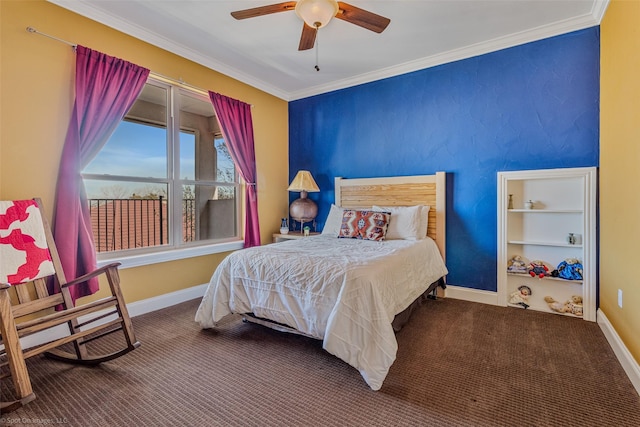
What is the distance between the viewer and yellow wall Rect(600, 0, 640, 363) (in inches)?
73.4

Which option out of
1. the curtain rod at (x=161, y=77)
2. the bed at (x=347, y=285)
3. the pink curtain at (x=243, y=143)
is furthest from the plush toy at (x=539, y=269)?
the curtain rod at (x=161, y=77)

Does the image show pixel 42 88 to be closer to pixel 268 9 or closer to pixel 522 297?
pixel 268 9

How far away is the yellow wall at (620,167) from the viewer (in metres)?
1.87

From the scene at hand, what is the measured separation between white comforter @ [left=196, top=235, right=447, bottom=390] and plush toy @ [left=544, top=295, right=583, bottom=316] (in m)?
1.19

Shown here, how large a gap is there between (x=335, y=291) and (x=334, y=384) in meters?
0.54

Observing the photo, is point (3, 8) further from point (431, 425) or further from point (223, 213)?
point (431, 425)

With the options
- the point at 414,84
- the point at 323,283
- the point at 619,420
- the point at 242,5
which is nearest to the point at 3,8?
the point at 242,5

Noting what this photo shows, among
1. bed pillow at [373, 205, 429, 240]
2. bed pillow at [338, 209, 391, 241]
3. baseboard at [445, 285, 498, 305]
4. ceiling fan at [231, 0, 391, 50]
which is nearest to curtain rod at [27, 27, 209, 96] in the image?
ceiling fan at [231, 0, 391, 50]

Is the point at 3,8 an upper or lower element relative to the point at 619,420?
upper

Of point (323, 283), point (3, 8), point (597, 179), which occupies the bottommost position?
point (323, 283)

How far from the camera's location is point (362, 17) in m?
2.19

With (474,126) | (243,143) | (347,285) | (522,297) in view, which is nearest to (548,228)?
(522,297)

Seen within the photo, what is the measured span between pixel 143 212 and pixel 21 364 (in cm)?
181

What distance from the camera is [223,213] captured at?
Result: 397cm
